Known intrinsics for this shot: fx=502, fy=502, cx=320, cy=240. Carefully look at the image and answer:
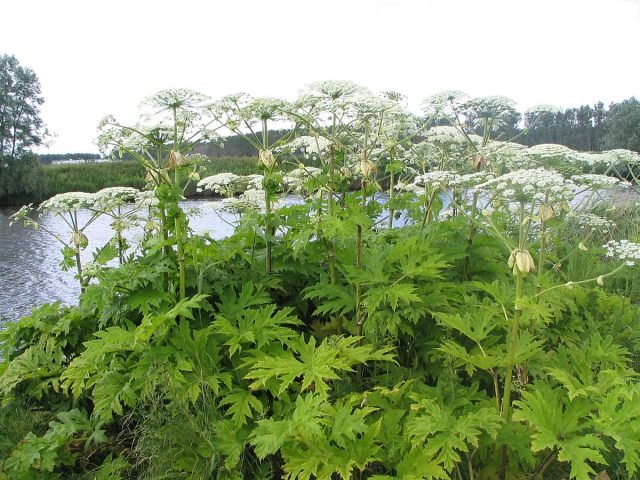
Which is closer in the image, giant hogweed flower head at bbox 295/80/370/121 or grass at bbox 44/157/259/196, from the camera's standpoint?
giant hogweed flower head at bbox 295/80/370/121

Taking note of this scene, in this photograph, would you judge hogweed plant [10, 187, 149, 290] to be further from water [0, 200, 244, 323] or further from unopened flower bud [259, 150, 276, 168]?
unopened flower bud [259, 150, 276, 168]

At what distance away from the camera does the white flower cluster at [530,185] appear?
2.42 m

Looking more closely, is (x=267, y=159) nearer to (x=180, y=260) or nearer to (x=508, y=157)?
(x=180, y=260)

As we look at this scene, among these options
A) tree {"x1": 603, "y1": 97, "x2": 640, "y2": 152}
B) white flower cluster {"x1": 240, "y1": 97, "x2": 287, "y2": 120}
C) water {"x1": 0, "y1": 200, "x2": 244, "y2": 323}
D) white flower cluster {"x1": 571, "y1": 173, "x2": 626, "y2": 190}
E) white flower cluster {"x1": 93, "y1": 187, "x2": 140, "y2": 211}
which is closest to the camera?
white flower cluster {"x1": 571, "y1": 173, "x2": 626, "y2": 190}

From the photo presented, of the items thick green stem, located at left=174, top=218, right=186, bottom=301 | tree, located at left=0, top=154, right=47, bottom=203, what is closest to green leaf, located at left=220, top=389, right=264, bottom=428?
thick green stem, located at left=174, top=218, right=186, bottom=301

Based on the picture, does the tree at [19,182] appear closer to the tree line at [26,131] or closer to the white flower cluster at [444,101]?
the tree line at [26,131]

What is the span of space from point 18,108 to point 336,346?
34233 mm

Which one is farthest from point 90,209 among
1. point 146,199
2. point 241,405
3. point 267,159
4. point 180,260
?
point 241,405

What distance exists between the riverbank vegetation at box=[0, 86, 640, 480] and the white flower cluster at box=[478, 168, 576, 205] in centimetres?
1

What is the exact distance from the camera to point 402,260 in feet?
10.7

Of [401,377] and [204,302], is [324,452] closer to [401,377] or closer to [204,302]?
[401,377]

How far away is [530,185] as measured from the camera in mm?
2463

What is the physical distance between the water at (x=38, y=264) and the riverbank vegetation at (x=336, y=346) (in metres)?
A: 1.48

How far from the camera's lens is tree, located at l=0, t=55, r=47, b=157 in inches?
1169
